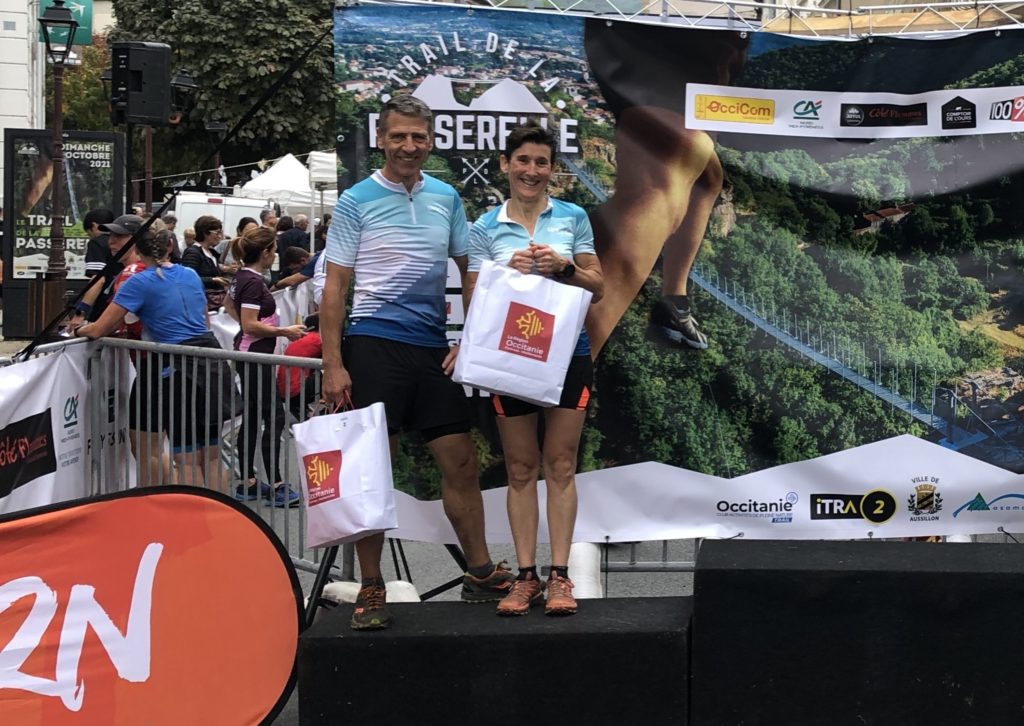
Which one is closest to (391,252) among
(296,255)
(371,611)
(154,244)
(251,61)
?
(371,611)

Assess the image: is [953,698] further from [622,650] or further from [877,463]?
[877,463]

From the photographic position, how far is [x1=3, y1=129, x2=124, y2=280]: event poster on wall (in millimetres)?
18188

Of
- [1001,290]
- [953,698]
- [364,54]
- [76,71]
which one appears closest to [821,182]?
[1001,290]

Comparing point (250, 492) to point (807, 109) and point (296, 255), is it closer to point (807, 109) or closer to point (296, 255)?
point (807, 109)

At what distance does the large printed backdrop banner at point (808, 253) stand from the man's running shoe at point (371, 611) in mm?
1273

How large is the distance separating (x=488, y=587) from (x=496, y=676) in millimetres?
607

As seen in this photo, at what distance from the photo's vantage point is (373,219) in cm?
477

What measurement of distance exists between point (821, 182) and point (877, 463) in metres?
1.30

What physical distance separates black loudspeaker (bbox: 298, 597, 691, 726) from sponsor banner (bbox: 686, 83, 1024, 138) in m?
2.44

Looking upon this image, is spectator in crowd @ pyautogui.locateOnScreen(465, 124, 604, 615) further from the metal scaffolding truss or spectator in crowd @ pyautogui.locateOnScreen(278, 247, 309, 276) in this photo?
spectator in crowd @ pyautogui.locateOnScreen(278, 247, 309, 276)

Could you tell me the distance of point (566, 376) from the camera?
4.83 metres

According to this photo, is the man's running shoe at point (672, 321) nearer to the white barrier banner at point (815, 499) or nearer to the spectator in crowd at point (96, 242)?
the white barrier banner at point (815, 499)

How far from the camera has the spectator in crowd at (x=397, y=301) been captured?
15.6 feet

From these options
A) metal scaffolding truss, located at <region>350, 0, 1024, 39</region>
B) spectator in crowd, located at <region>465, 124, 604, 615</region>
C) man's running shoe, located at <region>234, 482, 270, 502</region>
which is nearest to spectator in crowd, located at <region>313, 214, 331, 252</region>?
man's running shoe, located at <region>234, 482, 270, 502</region>
